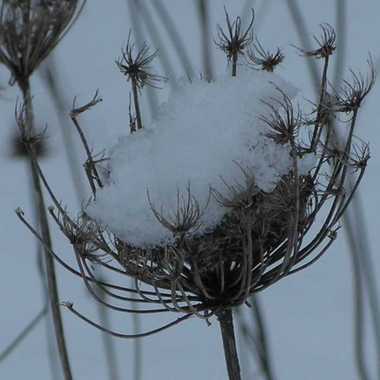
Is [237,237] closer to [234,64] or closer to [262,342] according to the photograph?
[234,64]

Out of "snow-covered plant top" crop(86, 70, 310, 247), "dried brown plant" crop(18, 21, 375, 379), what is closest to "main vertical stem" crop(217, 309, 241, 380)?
"dried brown plant" crop(18, 21, 375, 379)

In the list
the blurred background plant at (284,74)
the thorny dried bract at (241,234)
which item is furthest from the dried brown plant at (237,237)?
the blurred background plant at (284,74)

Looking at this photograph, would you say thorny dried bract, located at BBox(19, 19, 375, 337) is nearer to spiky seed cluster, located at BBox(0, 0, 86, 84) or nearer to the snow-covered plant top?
the snow-covered plant top

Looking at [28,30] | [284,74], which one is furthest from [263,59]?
[284,74]

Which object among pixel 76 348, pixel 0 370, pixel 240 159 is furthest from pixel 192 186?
pixel 0 370

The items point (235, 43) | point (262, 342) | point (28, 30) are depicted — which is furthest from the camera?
point (262, 342)

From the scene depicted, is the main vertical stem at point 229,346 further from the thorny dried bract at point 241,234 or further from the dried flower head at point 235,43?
the dried flower head at point 235,43
